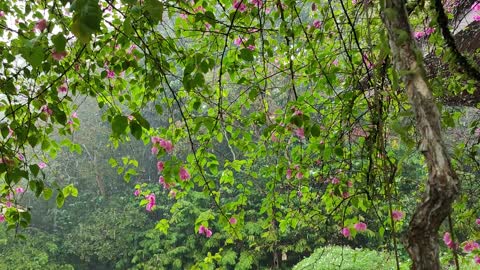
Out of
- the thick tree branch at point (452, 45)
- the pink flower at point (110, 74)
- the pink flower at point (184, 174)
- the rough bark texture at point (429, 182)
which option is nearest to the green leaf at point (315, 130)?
the thick tree branch at point (452, 45)

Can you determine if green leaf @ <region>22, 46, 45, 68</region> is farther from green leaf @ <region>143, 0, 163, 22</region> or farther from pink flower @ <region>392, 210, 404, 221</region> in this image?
pink flower @ <region>392, 210, 404, 221</region>

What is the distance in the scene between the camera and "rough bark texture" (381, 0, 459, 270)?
1.22 feet

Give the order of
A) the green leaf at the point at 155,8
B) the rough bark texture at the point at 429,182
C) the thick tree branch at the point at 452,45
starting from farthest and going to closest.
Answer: the thick tree branch at the point at 452,45 → the green leaf at the point at 155,8 → the rough bark texture at the point at 429,182

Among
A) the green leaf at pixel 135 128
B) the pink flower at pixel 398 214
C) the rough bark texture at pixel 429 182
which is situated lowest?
the rough bark texture at pixel 429 182

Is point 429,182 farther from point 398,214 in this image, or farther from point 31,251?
point 31,251

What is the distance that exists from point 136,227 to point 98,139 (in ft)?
7.16

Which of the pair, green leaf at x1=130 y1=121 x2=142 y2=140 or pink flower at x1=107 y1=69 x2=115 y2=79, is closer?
green leaf at x1=130 y1=121 x2=142 y2=140

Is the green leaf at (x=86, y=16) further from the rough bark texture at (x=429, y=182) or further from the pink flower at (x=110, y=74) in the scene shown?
the pink flower at (x=110, y=74)

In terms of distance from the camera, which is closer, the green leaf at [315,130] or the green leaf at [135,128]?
the green leaf at [135,128]

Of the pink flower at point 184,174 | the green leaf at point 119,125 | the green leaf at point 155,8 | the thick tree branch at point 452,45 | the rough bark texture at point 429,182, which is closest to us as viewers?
the rough bark texture at point 429,182

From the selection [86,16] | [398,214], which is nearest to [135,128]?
[86,16]

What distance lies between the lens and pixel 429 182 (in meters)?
0.38

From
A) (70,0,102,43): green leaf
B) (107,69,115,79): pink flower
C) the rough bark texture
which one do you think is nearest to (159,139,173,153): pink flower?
(107,69,115,79): pink flower

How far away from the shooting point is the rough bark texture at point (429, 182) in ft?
1.22
